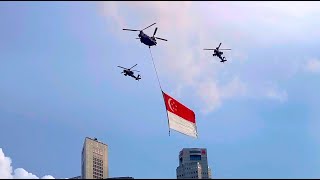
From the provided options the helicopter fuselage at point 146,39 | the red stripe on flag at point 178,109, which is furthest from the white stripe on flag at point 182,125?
the helicopter fuselage at point 146,39

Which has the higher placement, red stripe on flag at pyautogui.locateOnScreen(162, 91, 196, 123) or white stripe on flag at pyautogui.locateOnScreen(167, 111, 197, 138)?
red stripe on flag at pyautogui.locateOnScreen(162, 91, 196, 123)

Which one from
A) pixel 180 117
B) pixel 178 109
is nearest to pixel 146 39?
pixel 178 109

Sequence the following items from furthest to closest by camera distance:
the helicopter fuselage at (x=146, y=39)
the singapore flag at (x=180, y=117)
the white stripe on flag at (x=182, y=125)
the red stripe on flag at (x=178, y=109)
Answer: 1. the helicopter fuselage at (x=146, y=39)
2. the red stripe on flag at (x=178, y=109)
3. the singapore flag at (x=180, y=117)
4. the white stripe on flag at (x=182, y=125)

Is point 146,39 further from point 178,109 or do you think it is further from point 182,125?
point 182,125

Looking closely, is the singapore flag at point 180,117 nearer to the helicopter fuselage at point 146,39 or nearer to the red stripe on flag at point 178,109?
the red stripe on flag at point 178,109

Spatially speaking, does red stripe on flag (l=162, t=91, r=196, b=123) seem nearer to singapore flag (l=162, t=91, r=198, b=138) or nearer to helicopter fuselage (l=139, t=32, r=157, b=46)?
singapore flag (l=162, t=91, r=198, b=138)

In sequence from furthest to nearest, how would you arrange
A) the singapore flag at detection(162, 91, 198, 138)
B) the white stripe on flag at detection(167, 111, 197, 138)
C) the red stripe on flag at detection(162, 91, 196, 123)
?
1. the red stripe on flag at detection(162, 91, 196, 123)
2. the singapore flag at detection(162, 91, 198, 138)
3. the white stripe on flag at detection(167, 111, 197, 138)

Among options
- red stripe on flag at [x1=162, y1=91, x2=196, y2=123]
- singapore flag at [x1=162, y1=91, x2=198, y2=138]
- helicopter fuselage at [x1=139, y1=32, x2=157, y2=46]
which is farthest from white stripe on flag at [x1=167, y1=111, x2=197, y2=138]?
helicopter fuselage at [x1=139, y1=32, x2=157, y2=46]
